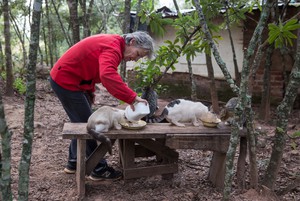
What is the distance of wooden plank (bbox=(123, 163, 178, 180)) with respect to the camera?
349cm

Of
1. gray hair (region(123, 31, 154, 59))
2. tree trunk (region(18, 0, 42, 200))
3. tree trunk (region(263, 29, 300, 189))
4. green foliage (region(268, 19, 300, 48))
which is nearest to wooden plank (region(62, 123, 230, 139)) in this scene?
tree trunk (region(263, 29, 300, 189))

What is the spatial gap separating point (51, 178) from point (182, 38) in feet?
7.45

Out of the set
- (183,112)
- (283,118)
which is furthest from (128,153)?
(283,118)

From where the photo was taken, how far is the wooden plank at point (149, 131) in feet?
9.90

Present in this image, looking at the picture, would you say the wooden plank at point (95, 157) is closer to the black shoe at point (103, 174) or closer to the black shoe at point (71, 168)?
the black shoe at point (103, 174)

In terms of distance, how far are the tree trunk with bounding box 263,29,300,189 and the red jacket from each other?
1.36m

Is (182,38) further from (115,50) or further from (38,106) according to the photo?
(38,106)

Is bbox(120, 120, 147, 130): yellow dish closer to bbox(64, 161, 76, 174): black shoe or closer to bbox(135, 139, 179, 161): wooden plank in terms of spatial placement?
bbox(135, 139, 179, 161): wooden plank

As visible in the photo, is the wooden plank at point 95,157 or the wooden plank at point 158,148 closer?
the wooden plank at point 95,157

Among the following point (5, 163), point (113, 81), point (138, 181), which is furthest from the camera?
point (138, 181)

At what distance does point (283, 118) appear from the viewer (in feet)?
9.72

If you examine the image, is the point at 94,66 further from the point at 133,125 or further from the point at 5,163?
the point at 5,163

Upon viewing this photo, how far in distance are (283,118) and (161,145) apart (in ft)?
4.27

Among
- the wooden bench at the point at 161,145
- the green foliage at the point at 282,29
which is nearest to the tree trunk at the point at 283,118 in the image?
the wooden bench at the point at 161,145
